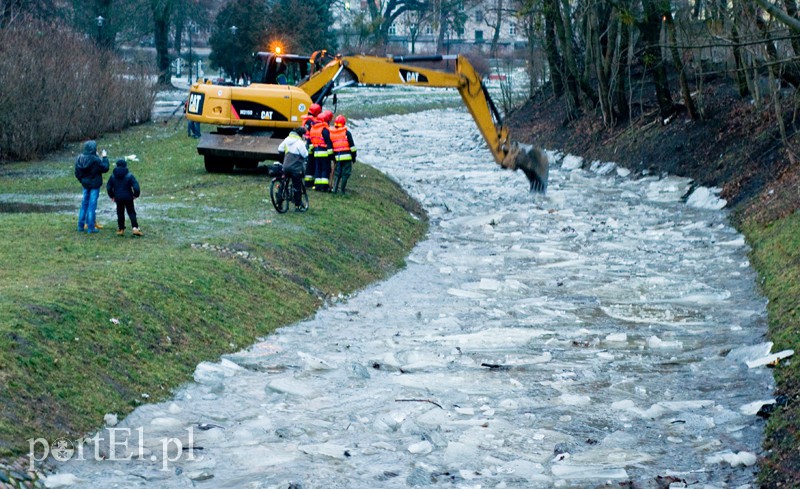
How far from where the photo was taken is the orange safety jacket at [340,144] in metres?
21.9

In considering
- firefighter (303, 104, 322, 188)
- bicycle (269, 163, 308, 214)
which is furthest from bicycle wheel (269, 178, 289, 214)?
firefighter (303, 104, 322, 188)

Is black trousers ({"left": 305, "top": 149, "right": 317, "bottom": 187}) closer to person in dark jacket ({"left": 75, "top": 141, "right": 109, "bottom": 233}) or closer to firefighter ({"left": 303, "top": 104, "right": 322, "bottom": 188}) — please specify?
Answer: firefighter ({"left": 303, "top": 104, "right": 322, "bottom": 188})

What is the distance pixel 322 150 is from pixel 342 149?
448 millimetres

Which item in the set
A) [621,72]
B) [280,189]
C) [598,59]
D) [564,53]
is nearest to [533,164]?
[280,189]

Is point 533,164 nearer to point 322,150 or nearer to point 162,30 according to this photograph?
point 322,150

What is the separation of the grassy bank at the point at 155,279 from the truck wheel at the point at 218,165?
1.76 feet

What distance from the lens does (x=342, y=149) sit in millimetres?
22250

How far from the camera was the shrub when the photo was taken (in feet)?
98.4

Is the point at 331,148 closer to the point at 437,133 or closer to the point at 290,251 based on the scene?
the point at 290,251

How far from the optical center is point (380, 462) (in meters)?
9.91

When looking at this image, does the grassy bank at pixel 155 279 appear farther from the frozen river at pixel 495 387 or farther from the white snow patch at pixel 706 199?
the white snow patch at pixel 706 199

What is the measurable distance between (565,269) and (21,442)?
11.3m

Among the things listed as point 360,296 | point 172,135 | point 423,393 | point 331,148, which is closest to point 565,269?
point 360,296

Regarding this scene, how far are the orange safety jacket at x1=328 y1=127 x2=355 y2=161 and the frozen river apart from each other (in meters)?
2.44
